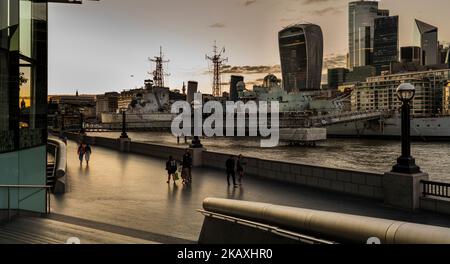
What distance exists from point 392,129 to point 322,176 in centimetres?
11245

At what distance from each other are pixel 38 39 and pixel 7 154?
462 centimetres

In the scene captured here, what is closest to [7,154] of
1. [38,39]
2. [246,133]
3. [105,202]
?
[105,202]

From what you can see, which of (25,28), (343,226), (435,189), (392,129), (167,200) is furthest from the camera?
(392,129)

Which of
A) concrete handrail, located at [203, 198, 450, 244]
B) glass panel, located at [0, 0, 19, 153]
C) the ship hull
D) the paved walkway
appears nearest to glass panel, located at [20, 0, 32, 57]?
glass panel, located at [0, 0, 19, 153]

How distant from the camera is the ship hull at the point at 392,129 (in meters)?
107

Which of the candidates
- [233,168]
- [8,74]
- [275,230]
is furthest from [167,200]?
[275,230]

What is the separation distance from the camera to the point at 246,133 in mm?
124812

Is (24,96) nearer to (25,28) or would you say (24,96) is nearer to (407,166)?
(25,28)

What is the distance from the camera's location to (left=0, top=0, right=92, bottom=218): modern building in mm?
12914

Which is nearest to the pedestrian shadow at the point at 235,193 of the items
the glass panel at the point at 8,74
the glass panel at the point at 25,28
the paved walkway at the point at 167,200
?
the paved walkway at the point at 167,200

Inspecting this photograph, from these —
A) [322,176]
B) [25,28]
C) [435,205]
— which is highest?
[25,28]

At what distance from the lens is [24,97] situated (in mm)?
14531

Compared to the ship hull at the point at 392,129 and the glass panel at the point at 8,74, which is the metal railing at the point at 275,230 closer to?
the glass panel at the point at 8,74

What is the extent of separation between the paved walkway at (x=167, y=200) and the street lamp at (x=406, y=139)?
130cm
